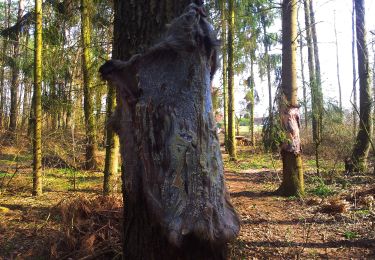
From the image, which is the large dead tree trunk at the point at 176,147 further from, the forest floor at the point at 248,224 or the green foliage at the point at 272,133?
the green foliage at the point at 272,133

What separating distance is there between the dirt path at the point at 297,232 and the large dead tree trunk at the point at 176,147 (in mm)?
2308

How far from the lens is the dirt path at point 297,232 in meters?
4.50

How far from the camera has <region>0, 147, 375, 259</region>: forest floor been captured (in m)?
4.41

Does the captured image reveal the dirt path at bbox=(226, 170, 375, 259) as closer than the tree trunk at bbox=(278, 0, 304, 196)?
Yes

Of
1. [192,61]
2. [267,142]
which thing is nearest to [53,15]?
[267,142]

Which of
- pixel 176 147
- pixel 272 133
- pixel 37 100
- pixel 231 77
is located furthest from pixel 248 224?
pixel 231 77

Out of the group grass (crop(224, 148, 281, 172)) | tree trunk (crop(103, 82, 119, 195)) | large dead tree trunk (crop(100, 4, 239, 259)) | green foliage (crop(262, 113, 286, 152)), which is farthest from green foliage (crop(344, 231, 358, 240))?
grass (crop(224, 148, 281, 172))

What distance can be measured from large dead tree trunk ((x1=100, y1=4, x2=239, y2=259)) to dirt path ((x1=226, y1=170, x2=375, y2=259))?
7.57 ft

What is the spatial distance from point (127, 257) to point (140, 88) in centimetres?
111

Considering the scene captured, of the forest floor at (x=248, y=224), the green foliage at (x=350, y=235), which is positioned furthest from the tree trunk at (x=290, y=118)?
the green foliage at (x=350, y=235)

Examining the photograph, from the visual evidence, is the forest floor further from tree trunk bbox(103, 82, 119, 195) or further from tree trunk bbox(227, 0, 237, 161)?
tree trunk bbox(227, 0, 237, 161)

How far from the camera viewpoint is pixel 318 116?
927 cm

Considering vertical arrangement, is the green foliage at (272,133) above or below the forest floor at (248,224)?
above

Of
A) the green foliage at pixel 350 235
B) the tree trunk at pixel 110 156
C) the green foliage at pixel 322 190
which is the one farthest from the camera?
the green foliage at pixel 322 190
